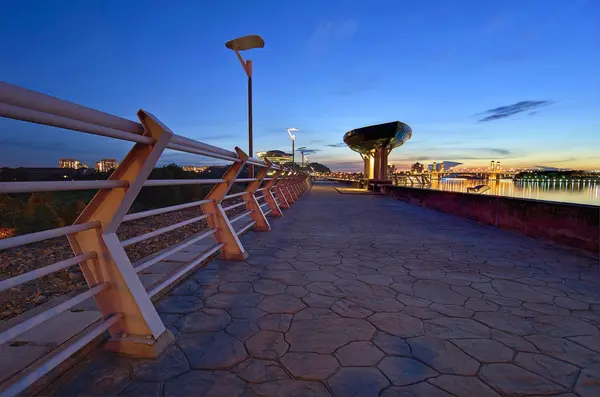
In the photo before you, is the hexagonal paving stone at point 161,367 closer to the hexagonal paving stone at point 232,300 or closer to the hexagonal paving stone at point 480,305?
the hexagonal paving stone at point 232,300

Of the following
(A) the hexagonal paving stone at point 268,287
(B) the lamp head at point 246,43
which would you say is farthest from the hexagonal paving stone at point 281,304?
(B) the lamp head at point 246,43

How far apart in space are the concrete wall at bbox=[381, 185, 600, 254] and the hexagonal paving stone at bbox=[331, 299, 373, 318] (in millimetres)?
4067

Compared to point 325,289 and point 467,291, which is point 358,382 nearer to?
point 325,289

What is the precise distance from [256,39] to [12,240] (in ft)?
31.3

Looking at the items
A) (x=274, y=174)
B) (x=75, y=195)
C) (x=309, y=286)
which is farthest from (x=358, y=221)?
(x=75, y=195)

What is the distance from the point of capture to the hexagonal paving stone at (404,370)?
1637 mm

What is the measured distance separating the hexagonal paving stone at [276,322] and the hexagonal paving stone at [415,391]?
2.78 ft

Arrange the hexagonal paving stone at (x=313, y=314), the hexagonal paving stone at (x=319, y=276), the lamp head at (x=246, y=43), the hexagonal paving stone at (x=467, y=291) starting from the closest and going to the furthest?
the hexagonal paving stone at (x=313, y=314) → the hexagonal paving stone at (x=467, y=291) → the hexagonal paving stone at (x=319, y=276) → the lamp head at (x=246, y=43)

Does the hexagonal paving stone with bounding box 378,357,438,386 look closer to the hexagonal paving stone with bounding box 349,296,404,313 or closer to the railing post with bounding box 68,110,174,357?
the hexagonal paving stone with bounding box 349,296,404,313

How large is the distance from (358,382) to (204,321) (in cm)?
124

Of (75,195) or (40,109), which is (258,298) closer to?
(40,109)

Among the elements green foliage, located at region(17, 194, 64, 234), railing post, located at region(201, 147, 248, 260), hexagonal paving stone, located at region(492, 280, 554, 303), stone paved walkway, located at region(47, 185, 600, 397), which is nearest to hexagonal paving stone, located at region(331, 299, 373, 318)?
stone paved walkway, located at region(47, 185, 600, 397)

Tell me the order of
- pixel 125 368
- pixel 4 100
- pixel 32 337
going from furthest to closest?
1. pixel 32 337
2. pixel 125 368
3. pixel 4 100

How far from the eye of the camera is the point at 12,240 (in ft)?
4.02
